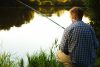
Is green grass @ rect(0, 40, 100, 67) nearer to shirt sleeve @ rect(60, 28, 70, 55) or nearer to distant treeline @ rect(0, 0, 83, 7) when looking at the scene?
shirt sleeve @ rect(60, 28, 70, 55)

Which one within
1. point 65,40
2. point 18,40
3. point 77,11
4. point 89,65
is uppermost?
point 18,40

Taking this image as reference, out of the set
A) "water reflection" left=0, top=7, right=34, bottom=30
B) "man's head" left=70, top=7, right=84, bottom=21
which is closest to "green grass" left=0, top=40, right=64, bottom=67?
"man's head" left=70, top=7, right=84, bottom=21

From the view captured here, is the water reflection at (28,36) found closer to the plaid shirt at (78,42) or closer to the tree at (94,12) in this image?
the tree at (94,12)

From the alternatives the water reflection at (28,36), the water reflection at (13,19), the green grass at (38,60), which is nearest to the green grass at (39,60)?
the green grass at (38,60)

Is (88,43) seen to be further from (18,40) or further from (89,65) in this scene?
(18,40)

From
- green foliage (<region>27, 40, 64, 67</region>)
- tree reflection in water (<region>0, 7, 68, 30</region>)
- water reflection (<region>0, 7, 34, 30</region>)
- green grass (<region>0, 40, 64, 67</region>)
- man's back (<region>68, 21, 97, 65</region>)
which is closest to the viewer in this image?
man's back (<region>68, 21, 97, 65</region>)

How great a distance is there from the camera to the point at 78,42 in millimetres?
5465

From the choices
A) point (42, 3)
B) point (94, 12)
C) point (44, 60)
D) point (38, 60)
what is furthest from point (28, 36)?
point (42, 3)

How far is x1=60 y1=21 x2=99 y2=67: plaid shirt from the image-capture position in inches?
215

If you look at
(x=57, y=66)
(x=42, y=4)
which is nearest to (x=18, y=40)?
(x=57, y=66)

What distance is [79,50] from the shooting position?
18.0 ft

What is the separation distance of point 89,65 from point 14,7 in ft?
164

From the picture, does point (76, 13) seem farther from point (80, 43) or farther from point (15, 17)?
point (15, 17)

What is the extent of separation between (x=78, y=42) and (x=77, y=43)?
0.07 ft
